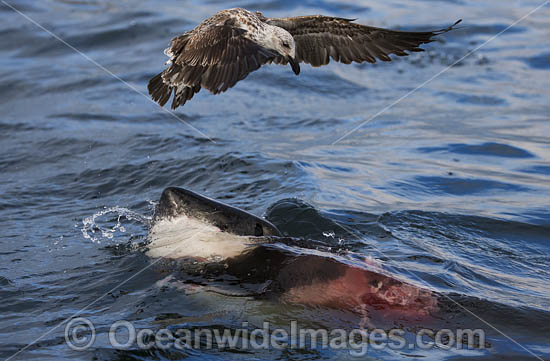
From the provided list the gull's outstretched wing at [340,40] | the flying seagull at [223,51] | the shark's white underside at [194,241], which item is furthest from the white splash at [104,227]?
the gull's outstretched wing at [340,40]

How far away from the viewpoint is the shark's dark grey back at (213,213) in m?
4.15

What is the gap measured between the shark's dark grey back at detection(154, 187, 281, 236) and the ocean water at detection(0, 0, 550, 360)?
366 millimetres

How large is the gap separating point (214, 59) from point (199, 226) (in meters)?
0.88

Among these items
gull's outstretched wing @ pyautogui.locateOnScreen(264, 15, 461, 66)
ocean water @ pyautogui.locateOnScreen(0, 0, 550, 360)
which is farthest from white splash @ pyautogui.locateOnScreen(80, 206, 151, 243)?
gull's outstretched wing @ pyautogui.locateOnScreen(264, 15, 461, 66)

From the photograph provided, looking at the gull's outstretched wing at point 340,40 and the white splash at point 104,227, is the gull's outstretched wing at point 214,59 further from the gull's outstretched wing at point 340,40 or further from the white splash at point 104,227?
the white splash at point 104,227

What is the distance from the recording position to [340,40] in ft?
16.8

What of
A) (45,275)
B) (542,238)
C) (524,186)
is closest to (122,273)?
(45,275)

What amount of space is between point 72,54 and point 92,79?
1342 millimetres

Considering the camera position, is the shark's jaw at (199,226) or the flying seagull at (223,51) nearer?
the flying seagull at (223,51)

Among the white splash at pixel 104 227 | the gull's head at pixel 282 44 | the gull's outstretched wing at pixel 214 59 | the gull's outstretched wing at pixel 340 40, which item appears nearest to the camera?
the gull's outstretched wing at pixel 214 59

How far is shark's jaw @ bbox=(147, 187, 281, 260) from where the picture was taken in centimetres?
409

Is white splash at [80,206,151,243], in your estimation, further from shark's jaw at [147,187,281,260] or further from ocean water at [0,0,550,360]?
shark's jaw at [147,187,281,260]

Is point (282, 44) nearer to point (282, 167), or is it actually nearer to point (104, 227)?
point (104, 227)

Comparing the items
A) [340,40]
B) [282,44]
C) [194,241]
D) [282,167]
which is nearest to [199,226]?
[194,241]
